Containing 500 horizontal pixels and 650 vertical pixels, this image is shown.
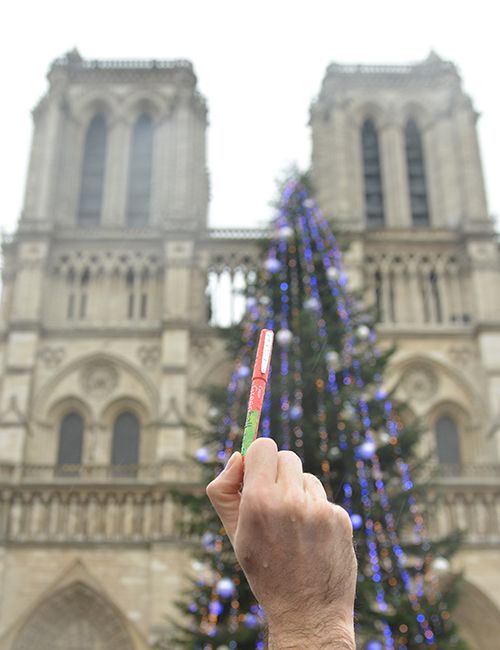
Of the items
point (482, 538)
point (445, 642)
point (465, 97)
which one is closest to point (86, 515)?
point (482, 538)

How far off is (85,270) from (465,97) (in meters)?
13.2

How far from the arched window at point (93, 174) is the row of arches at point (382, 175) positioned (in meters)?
8.35

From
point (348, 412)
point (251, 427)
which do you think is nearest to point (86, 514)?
point (348, 412)

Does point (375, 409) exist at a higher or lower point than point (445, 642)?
higher

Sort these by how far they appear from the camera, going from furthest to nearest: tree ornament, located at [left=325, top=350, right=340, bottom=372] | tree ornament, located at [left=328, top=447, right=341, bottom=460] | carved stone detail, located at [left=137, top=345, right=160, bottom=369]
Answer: carved stone detail, located at [left=137, top=345, right=160, bottom=369] → tree ornament, located at [left=325, top=350, right=340, bottom=372] → tree ornament, located at [left=328, top=447, right=341, bottom=460]

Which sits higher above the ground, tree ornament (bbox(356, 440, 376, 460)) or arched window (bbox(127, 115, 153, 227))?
arched window (bbox(127, 115, 153, 227))

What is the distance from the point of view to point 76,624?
17.5 meters

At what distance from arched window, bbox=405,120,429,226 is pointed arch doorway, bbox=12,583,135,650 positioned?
14487 mm

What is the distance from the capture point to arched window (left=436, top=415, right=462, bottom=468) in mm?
20938

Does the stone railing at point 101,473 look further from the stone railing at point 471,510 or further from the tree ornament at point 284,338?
the tree ornament at point 284,338

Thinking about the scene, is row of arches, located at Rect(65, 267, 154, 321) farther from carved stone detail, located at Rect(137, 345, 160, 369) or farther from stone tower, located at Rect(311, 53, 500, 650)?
stone tower, located at Rect(311, 53, 500, 650)

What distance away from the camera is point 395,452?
475 inches

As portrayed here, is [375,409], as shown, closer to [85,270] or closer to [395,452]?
[395,452]

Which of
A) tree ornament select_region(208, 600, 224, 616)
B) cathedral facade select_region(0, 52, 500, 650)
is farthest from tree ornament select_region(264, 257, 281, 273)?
tree ornament select_region(208, 600, 224, 616)
